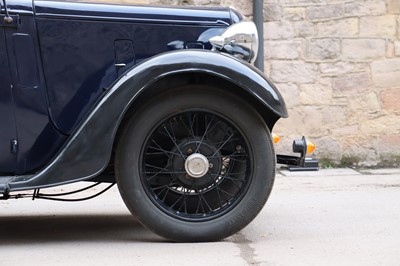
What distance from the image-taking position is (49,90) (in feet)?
15.3

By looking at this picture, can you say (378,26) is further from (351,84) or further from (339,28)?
(351,84)

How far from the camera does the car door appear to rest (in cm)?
452

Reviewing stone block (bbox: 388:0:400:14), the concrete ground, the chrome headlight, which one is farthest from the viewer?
stone block (bbox: 388:0:400:14)

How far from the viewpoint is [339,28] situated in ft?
27.2

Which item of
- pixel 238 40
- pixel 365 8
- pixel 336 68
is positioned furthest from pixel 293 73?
pixel 238 40

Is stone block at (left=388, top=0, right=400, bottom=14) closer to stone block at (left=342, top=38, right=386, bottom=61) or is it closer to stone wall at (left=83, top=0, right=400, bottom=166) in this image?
stone wall at (left=83, top=0, right=400, bottom=166)

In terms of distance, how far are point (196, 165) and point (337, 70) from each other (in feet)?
13.5

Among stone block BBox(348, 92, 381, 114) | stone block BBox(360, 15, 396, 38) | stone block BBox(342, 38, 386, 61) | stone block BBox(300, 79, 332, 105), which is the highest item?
stone block BBox(360, 15, 396, 38)

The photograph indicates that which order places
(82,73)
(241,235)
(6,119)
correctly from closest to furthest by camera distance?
(6,119)
(82,73)
(241,235)

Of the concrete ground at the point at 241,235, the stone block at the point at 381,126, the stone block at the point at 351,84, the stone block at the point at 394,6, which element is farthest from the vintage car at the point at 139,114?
the stone block at the point at 394,6

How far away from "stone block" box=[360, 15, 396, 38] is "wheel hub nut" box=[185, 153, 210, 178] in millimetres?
4264

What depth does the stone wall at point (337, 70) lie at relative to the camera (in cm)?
830

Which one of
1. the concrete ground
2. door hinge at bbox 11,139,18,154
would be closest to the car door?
door hinge at bbox 11,139,18,154

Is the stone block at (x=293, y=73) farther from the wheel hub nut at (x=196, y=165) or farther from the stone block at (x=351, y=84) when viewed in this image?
the wheel hub nut at (x=196, y=165)
